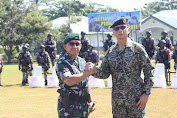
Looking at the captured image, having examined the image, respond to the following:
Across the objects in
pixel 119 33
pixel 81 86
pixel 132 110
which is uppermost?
pixel 119 33

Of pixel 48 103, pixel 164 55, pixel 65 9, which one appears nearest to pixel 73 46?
pixel 48 103

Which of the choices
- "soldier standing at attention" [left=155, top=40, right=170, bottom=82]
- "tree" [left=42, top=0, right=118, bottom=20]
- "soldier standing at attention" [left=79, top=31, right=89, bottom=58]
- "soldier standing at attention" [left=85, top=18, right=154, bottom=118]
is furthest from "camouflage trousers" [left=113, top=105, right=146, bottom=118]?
"tree" [left=42, top=0, right=118, bottom=20]

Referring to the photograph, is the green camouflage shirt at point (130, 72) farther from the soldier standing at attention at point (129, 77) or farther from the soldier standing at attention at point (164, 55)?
the soldier standing at attention at point (164, 55)

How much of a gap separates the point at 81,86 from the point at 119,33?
2.90 ft

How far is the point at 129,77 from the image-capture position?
457 cm

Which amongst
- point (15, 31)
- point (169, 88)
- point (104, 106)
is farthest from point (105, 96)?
point (15, 31)

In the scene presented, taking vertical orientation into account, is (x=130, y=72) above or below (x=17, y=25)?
below

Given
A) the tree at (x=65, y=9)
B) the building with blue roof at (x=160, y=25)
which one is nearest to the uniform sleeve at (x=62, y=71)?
the building with blue roof at (x=160, y=25)

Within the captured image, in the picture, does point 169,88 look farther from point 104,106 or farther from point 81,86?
point 81,86

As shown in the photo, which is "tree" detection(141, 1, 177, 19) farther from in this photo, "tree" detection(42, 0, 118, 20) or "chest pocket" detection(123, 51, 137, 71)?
"chest pocket" detection(123, 51, 137, 71)

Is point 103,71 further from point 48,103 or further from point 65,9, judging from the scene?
point 65,9

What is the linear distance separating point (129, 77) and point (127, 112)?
480 millimetres

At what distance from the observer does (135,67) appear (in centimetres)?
457

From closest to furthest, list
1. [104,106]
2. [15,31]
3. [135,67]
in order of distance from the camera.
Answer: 1. [135,67]
2. [104,106]
3. [15,31]
